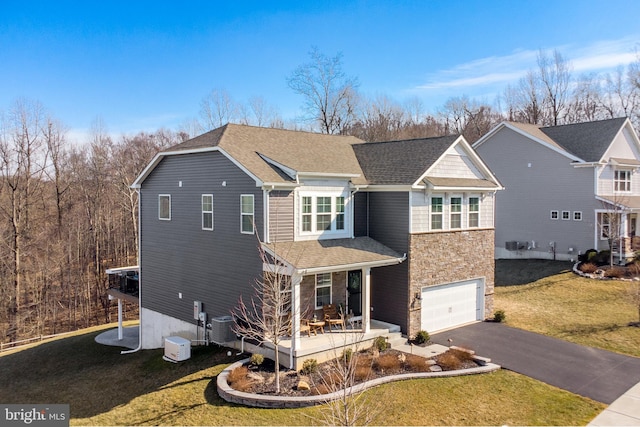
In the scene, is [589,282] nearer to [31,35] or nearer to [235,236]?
[235,236]

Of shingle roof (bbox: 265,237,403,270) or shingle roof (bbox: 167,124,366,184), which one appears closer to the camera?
shingle roof (bbox: 265,237,403,270)

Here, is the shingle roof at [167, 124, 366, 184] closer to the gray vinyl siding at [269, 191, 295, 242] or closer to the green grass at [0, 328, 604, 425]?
the gray vinyl siding at [269, 191, 295, 242]

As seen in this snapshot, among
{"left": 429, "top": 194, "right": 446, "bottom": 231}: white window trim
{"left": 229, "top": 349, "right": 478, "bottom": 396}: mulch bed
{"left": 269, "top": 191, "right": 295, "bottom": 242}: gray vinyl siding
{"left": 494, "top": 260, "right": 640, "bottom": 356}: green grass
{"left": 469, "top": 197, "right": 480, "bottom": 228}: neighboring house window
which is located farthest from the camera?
{"left": 469, "top": 197, "right": 480, "bottom": 228}: neighboring house window

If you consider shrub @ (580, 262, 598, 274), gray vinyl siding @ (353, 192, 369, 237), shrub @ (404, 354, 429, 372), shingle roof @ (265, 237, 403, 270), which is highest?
gray vinyl siding @ (353, 192, 369, 237)

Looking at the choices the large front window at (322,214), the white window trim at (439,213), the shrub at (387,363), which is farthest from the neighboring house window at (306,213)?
the shrub at (387,363)

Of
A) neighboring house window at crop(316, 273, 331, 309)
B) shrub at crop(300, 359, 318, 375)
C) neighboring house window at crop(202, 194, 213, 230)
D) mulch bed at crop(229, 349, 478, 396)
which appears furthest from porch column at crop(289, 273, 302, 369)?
neighboring house window at crop(202, 194, 213, 230)

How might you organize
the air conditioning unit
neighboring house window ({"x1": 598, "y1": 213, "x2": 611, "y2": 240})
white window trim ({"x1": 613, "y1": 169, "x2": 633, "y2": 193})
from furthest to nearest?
white window trim ({"x1": 613, "y1": 169, "x2": 633, "y2": 193}) < neighboring house window ({"x1": 598, "y1": 213, "x2": 611, "y2": 240}) < the air conditioning unit

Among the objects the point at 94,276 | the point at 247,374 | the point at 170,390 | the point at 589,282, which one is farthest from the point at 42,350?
the point at 589,282
